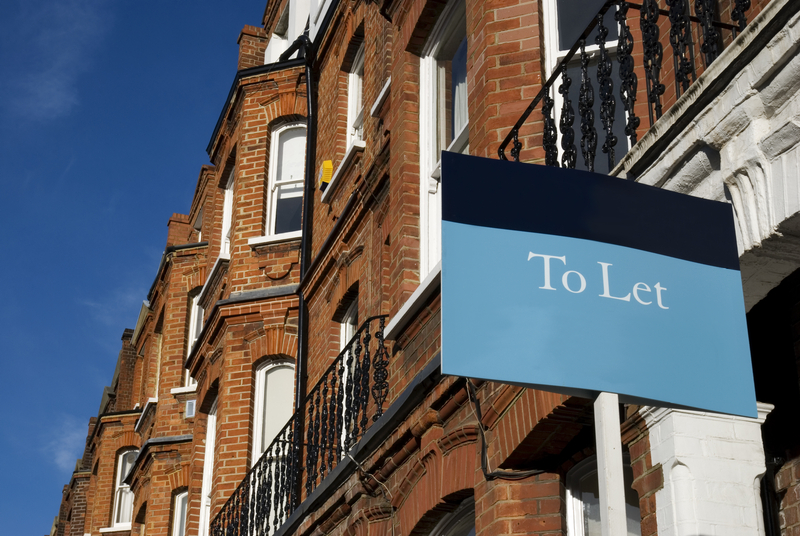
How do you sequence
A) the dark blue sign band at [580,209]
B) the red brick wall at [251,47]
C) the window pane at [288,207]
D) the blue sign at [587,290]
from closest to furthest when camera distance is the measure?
the blue sign at [587,290]
the dark blue sign band at [580,209]
the window pane at [288,207]
the red brick wall at [251,47]

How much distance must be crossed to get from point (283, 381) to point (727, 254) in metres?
11.8

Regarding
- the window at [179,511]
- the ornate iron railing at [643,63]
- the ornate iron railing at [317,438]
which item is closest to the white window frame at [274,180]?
the ornate iron railing at [317,438]

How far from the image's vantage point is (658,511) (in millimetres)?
5461

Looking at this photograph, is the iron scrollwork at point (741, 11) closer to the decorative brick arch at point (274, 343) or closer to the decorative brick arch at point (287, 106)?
the decorative brick arch at point (274, 343)

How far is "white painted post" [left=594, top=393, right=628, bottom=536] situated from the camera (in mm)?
3709

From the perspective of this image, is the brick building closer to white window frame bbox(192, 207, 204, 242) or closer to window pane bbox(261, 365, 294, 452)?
window pane bbox(261, 365, 294, 452)

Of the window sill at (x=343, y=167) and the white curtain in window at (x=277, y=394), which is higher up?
the window sill at (x=343, y=167)

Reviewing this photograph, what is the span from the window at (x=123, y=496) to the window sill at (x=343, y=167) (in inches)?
615

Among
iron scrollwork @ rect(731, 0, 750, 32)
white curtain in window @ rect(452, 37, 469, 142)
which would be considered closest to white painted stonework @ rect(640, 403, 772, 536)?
iron scrollwork @ rect(731, 0, 750, 32)

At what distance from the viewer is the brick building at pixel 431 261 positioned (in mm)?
5305

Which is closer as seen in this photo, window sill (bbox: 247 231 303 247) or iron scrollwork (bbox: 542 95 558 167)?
iron scrollwork (bbox: 542 95 558 167)

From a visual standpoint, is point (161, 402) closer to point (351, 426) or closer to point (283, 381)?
point (283, 381)

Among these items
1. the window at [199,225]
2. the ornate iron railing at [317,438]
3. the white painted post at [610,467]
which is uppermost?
the window at [199,225]

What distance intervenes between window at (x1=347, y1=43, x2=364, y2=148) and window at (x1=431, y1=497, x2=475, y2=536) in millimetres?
6887
